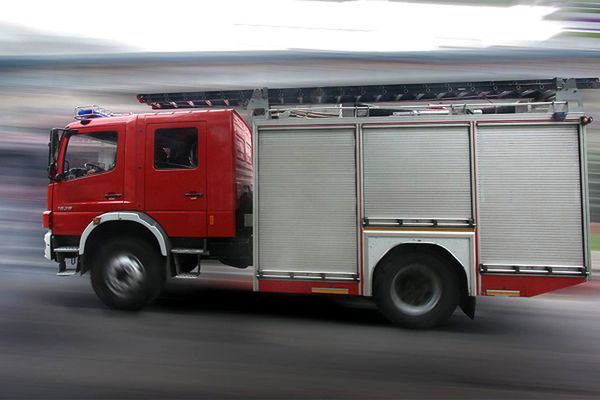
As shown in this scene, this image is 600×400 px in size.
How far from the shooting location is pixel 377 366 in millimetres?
Answer: 4000

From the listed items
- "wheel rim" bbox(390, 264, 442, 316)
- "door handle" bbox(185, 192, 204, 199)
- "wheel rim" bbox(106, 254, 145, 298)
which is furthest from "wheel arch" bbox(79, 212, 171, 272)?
"wheel rim" bbox(390, 264, 442, 316)

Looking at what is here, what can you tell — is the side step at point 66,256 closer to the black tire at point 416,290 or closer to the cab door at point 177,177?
the cab door at point 177,177

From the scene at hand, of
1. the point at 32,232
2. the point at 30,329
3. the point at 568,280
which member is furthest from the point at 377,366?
the point at 32,232

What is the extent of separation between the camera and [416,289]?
5016 mm

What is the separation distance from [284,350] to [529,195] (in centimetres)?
310

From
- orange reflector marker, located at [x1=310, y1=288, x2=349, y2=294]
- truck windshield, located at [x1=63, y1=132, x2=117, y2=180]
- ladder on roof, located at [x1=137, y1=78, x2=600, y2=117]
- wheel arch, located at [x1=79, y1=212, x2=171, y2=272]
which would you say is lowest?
orange reflector marker, located at [x1=310, y1=288, x2=349, y2=294]

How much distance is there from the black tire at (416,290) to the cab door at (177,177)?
2.31m

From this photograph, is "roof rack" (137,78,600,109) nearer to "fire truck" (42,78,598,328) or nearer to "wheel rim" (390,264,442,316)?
"fire truck" (42,78,598,328)

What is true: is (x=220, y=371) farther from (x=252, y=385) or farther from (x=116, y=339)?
(x=116, y=339)

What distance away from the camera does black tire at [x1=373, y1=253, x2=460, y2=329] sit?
192 inches

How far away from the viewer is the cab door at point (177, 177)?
537 cm

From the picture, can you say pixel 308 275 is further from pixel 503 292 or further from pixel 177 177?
pixel 503 292

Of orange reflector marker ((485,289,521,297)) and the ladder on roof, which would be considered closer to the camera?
orange reflector marker ((485,289,521,297))

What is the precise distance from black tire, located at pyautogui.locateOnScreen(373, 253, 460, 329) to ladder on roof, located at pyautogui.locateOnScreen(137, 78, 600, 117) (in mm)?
1980
